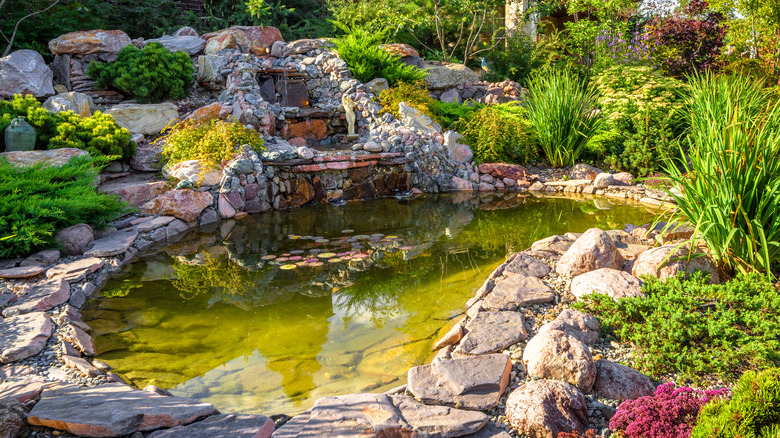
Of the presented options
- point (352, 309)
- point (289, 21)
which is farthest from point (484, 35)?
point (352, 309)

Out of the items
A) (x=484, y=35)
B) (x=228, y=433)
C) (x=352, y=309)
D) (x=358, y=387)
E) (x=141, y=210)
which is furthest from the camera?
(x=484, y=35)

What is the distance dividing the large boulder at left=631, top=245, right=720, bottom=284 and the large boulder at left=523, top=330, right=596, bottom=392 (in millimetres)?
1275

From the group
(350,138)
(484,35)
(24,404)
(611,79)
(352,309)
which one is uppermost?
(484,35)

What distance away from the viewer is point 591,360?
269 centimetres

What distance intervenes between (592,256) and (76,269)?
4.50 meters

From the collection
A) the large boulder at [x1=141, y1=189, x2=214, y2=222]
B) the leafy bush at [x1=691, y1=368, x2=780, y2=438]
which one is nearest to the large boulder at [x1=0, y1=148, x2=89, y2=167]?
the large boulder at [x1=141, y1=189, x2=214, y2=222]

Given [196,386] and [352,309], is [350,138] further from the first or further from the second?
[196,386]

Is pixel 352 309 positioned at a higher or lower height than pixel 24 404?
lower

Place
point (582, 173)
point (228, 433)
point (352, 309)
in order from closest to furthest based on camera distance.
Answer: point (228, 433), point (352, 309), point (582, 173)

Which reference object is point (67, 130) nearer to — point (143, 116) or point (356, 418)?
point (143, 116)

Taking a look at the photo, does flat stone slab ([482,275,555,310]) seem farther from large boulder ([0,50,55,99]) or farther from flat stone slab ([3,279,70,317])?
large boulder ([0,50,55,99])

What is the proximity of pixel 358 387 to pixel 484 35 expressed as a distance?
13.7 meters

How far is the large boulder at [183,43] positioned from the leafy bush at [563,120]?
23.2 ft

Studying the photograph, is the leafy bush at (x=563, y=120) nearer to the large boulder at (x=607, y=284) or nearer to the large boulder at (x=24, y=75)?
the large boulder at (x=607, y=284)
